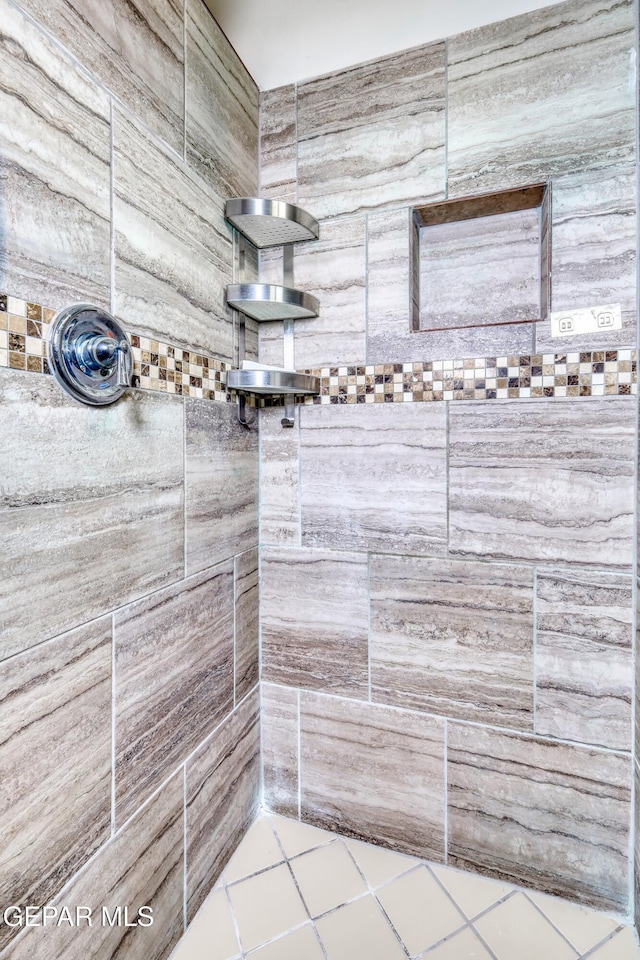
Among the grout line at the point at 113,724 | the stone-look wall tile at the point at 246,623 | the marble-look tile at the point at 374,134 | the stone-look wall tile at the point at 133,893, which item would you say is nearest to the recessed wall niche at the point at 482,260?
the marble-look tile at the point at 374,134

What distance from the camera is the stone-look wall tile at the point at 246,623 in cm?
144

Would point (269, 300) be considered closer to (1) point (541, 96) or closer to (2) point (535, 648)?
(1) point (541, 96)

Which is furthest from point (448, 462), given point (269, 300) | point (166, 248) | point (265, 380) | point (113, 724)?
point (113, 724)

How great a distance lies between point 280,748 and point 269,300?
139cm

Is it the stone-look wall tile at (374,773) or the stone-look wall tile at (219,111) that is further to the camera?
the stone-look wall tile at (374,773)

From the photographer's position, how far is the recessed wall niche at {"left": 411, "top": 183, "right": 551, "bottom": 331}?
1337 millimetres

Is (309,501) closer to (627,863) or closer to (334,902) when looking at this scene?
(334,902)

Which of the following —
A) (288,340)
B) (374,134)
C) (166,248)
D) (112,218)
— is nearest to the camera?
(112,218)

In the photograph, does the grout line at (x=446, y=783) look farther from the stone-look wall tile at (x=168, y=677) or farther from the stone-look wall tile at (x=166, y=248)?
the stone-look wall tile at (x=166, y=248)

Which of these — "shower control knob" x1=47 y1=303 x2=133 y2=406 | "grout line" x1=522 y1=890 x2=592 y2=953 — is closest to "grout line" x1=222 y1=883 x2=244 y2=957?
"grout line" x1=522 y1=890 x2=592 y2=953

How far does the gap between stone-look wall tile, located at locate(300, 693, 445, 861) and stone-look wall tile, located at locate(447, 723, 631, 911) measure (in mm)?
62

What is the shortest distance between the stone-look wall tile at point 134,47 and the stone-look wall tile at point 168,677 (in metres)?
1.05

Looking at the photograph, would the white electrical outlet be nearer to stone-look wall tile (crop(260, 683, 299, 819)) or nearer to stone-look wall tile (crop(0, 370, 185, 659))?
stone-look wall tile (crop(0, 370, 185, 659))

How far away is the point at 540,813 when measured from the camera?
129cm
